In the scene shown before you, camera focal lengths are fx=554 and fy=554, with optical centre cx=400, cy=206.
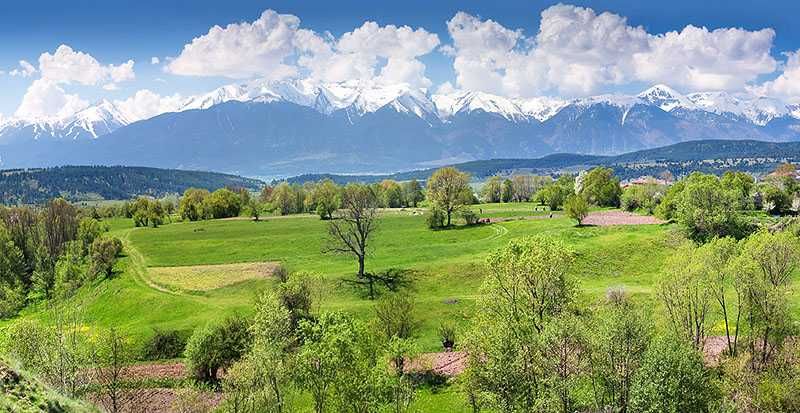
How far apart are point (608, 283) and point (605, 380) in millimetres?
42462

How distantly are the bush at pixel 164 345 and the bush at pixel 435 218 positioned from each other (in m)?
71.2

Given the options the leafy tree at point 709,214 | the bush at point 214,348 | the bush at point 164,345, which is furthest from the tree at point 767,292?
the bush at point 164,345

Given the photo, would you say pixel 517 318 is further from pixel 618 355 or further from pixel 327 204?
pixel 327 204

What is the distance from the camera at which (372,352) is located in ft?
142

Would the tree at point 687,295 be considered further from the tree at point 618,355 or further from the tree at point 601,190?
the tree at point 601,190

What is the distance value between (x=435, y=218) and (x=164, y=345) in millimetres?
73612

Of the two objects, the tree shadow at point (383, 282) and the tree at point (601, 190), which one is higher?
the tree at point (601, 190)

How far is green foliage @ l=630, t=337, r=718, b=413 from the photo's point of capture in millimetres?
35188

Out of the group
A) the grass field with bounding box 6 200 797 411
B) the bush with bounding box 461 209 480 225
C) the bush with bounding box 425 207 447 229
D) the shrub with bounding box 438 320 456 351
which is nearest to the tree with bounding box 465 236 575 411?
the grass field with bounding box 6 200 797 411

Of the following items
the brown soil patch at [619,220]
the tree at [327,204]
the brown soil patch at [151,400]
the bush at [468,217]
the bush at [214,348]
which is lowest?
the brown soil patch at [151,400]

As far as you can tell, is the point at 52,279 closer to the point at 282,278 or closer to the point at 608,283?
the point at 282,278

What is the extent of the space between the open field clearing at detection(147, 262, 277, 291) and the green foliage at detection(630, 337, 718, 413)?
63.3 m

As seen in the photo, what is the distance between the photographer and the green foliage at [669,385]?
115 ft

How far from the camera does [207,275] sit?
93500 millimetres
